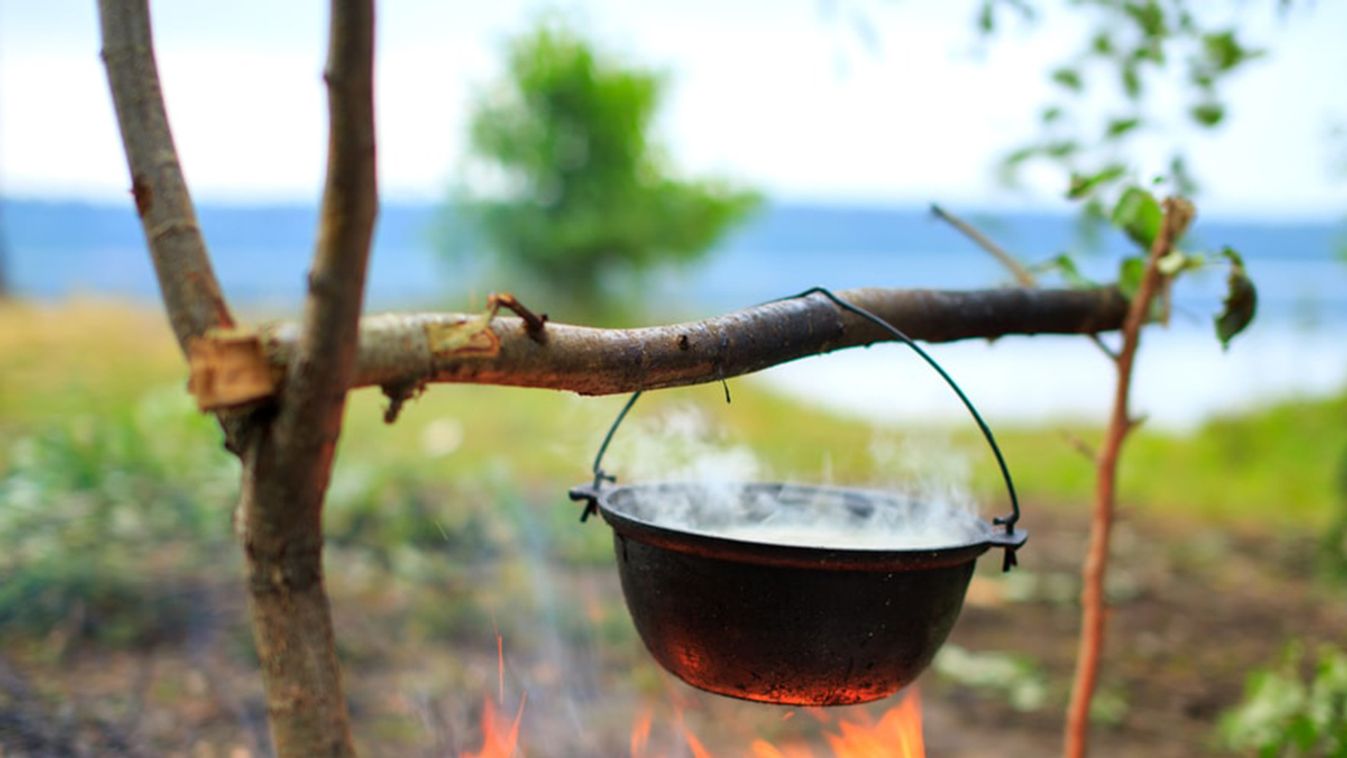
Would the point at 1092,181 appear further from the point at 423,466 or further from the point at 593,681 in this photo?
the point at 423,466

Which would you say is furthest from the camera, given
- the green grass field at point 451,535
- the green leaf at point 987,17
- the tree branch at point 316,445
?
the green grass field at point 451,535

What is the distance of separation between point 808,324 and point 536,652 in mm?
3073

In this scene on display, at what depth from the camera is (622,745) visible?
381 cm

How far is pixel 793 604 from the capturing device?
75.3 inches

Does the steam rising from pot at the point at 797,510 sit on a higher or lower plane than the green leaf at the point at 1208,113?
lower

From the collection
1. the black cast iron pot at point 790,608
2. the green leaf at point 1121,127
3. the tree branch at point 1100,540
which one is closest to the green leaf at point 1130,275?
the tree branch at point 1100,540

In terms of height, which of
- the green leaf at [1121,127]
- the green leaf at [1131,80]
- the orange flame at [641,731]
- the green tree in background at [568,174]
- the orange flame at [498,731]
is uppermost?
the green tree in background at [568,174]

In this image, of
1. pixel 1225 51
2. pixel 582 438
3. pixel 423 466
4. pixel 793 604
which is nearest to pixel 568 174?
pixel 582 438

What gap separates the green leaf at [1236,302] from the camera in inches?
102

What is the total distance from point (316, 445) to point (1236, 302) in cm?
224

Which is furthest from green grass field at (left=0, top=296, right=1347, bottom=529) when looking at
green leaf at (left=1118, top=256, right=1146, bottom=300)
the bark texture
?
the bark texture

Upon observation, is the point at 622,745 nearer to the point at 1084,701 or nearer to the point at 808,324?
the point at 1084,701

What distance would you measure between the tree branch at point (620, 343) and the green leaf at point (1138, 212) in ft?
A: 1.54

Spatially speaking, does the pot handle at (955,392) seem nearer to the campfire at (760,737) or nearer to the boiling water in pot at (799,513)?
the boiling water in pot at (799,513)
